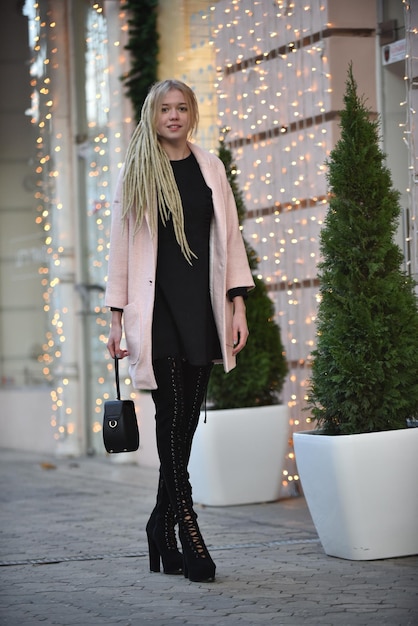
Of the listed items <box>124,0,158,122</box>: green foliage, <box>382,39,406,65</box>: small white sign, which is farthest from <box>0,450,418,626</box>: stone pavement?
<box>124,0,158,122</box>: green foliage

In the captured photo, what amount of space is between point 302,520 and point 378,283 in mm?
1610

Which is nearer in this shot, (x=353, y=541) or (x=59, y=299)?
(x=353, y=541)

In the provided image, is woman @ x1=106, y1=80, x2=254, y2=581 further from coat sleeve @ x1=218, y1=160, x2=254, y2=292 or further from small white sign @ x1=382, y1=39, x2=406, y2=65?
small white sign @ x1=382, y1=39, x2=406, y2=65

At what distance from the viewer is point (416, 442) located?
4895 millimetres

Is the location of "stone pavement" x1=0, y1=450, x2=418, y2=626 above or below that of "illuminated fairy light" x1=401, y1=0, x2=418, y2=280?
below

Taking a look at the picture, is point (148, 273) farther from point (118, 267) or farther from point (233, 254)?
point (233, 254)

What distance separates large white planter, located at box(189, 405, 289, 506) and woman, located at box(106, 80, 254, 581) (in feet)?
6.39

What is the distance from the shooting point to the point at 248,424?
681 centimetres

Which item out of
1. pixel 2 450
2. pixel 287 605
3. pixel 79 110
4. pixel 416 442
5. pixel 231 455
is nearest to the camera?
pixel 287 605

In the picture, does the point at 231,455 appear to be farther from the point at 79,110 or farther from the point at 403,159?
the point at 79,110

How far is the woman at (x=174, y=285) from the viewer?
462cm

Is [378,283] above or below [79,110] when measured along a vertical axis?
below

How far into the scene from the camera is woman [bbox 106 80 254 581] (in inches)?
182

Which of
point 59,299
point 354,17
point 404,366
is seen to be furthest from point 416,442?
point 59,299
